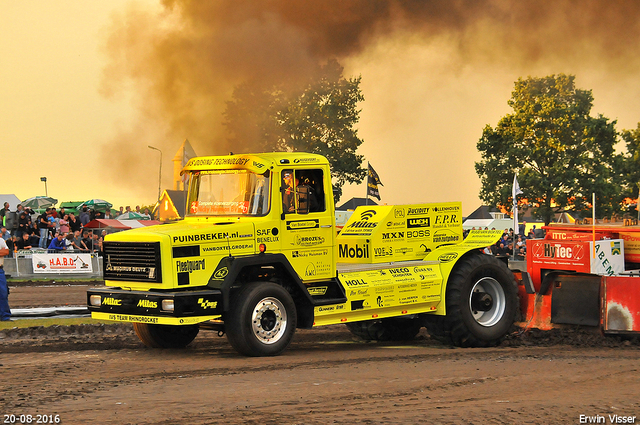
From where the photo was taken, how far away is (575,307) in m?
11.4

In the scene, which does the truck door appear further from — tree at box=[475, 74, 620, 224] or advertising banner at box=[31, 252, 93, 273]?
tree at box=[475, 74, 620, 224]

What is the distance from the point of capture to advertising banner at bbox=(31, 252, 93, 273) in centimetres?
2475

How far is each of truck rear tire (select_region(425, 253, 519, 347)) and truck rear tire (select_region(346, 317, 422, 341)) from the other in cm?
76

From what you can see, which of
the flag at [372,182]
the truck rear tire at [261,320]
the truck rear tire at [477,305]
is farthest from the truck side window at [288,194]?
the flag at [372,182]

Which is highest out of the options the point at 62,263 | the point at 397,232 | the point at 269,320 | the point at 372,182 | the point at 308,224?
the point at 372,182

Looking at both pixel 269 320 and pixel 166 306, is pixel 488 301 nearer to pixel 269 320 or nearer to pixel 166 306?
pixel 269 320

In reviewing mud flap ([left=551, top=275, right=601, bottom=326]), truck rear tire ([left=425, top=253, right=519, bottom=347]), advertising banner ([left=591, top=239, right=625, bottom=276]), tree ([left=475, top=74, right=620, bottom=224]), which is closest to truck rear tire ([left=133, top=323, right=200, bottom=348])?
truck rear tire ([left=425, top=253, right=519, bottom=347])

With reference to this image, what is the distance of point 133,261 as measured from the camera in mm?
9781

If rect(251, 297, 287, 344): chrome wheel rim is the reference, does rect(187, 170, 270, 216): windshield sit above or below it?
above

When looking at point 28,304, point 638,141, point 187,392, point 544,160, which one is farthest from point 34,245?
point 638,141

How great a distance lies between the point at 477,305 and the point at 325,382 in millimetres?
4018

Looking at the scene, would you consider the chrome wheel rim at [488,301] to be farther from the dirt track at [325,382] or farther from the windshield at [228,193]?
the windshield at [228,193]

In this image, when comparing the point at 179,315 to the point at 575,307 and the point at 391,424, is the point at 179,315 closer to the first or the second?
the point at 391,424

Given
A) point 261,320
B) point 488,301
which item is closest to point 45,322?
point 261,320
